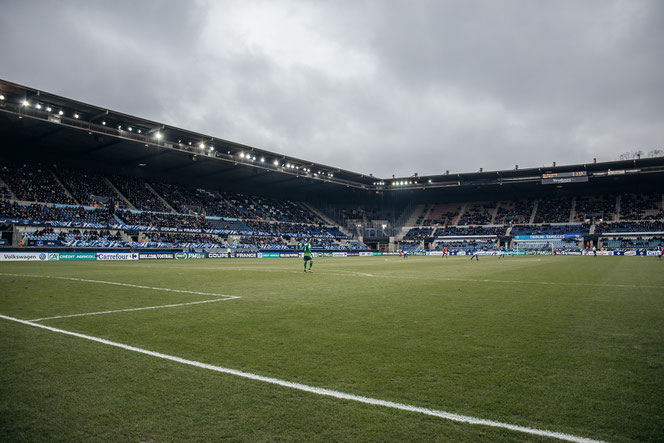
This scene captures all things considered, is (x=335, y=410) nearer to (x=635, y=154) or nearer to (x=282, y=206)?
(x=282, y=206)

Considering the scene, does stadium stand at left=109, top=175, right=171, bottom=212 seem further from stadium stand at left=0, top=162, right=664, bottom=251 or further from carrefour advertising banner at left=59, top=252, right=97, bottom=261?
carrefour advertising banner at left=59, top=252, right=97, bottom=261

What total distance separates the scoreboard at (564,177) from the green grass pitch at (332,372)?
62.5 metres

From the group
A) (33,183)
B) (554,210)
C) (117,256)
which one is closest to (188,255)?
(117,256)

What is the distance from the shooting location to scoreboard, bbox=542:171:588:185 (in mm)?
62125

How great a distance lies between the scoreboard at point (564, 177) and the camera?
6212 centimetres

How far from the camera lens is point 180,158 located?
5206 centimetres

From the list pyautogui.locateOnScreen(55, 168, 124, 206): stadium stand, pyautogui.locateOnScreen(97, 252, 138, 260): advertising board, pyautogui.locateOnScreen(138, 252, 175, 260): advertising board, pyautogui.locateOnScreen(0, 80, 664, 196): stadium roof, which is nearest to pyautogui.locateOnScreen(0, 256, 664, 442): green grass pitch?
pyautogui.locateOnScreen(97, 252, 138, 260): advertising board

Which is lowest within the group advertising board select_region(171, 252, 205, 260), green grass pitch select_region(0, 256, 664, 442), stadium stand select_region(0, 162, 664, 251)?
advertising board select_region(171, 252, 205, 260)

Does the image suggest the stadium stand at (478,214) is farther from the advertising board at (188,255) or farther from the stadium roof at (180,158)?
the advertising board at (188,255)

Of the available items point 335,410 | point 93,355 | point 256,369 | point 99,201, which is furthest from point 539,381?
point 99,201

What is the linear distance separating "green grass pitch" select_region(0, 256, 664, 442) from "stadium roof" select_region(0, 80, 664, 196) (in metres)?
36.5

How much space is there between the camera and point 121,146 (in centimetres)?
4575

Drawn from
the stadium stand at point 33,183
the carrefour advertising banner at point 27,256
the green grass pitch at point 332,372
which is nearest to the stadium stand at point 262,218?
the stadium stand at point 33,183

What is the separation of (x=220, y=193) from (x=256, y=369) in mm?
64727
